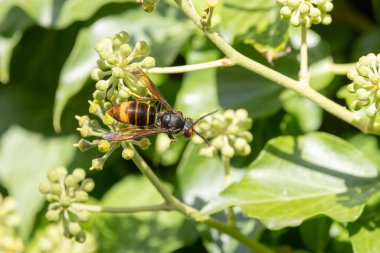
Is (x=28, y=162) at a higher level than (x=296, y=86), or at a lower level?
lower

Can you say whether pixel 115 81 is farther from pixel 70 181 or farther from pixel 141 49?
pixel 70 181

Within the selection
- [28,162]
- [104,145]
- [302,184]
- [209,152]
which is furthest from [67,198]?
[28,162]

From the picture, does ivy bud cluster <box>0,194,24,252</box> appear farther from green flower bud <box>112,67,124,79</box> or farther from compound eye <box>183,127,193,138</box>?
green flower bud <box>112,67,124,79</box>

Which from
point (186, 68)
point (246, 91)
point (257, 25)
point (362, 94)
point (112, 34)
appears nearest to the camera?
point (362, 94)

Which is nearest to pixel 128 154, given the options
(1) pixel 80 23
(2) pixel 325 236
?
(2) pixel 325 236

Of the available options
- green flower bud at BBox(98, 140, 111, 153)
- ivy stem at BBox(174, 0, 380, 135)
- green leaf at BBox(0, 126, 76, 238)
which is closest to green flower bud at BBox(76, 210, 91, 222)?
green flower bud at BBox(98, 140, 111, 153)
